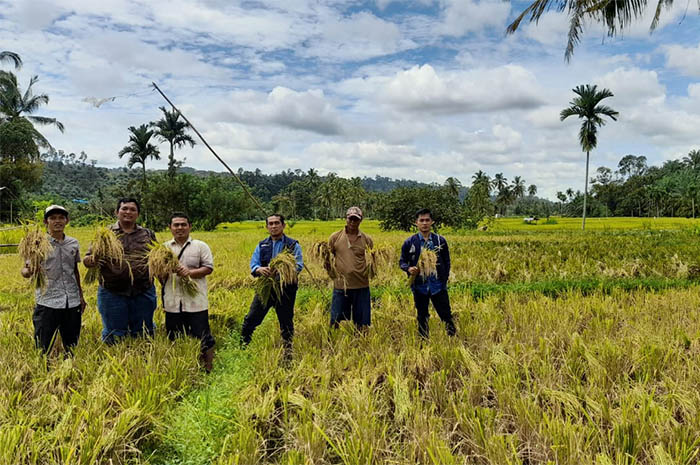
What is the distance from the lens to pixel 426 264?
4.83 metres

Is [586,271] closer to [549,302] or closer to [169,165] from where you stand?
[549,302]

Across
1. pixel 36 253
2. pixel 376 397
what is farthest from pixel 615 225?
pixel 36 253

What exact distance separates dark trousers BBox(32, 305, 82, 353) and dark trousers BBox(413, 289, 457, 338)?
12.0 ft

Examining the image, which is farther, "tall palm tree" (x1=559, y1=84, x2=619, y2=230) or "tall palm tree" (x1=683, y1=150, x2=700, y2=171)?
"tall palm tree" (x1=683, y1=150, x2=700, y2=171)

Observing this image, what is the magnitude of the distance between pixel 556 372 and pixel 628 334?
1.71 metres

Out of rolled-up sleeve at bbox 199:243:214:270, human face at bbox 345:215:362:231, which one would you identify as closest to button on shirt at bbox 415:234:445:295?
human face at bbox 345:215:362:231

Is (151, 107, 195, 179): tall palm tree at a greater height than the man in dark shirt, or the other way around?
(151, 107, 195, 179): tall palm tree

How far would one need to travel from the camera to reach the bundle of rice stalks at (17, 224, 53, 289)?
3889 millimetres

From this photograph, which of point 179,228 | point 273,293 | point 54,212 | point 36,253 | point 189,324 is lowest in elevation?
point 189,324

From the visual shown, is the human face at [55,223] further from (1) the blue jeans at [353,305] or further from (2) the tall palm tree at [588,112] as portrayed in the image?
(2) the tall palm tree at [588,112]

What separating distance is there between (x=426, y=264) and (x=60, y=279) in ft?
12.3

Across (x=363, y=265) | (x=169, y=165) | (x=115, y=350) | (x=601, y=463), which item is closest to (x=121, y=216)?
(x=115, y=350)

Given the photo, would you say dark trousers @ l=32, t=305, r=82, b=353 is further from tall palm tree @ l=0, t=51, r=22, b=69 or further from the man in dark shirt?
tall palm tree @ l=0, t=51, r=22, b=69

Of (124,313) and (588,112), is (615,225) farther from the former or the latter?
(124,313)
